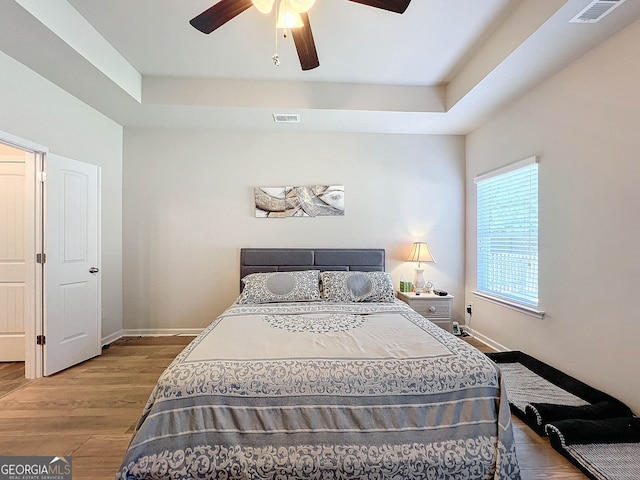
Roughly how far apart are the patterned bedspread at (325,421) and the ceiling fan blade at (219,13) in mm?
1967

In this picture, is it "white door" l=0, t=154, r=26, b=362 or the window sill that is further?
"white door" l=0, t=154, r=26, b=362

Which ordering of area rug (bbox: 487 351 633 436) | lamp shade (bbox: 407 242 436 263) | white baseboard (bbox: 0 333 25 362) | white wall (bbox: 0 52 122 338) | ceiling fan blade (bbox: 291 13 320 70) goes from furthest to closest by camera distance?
lamp shade (bbox: 407 242 436 263) < white baseboard (bbox: 0 333 25 362) < white wall (bbox: 0 52 122 338) < area rug (bbox: 487 351 633 436) < ceiling fan blade (bbox: 291 13 320 70)

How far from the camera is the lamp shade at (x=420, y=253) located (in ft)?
12.3

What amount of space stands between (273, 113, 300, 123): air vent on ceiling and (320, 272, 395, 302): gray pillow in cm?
189

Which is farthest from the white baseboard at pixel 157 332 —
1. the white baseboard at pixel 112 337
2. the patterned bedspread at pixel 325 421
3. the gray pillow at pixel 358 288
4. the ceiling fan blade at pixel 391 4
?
the ceiling fan blade at pixel 391 4

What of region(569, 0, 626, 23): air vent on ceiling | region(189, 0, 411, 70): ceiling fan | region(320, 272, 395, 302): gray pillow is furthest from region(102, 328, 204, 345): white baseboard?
region(569, 0, 626, 23): air vent on ceiling

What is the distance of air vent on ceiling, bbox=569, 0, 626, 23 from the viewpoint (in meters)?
1.79

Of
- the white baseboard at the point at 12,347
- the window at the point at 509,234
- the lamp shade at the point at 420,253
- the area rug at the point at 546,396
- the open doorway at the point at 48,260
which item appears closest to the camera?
the area rug at the point at 546,396

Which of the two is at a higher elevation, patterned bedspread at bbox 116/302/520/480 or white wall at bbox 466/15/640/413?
white wall at bbox 466/15/640/413

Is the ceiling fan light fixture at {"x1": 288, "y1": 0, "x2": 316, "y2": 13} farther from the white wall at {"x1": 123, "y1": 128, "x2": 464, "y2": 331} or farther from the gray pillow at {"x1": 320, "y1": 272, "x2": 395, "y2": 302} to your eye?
the gray pillow at {"x1": 320, "y1": 272, "x2": 395, "y2": 302}

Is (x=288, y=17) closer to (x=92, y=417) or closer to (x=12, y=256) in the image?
(x=92, y=417)

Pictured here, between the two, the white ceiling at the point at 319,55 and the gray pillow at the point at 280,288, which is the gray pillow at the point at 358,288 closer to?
the gray pillow at the point at 280,288

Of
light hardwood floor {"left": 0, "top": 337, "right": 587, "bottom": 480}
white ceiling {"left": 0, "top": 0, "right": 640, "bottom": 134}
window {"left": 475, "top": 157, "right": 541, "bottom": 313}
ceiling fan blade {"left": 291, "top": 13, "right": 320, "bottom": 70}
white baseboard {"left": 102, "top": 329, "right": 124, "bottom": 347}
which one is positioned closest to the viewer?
light hardwood floor {"left": 0, "top": 337, "right": 587, "bottom": 480}

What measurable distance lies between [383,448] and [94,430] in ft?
6.35
